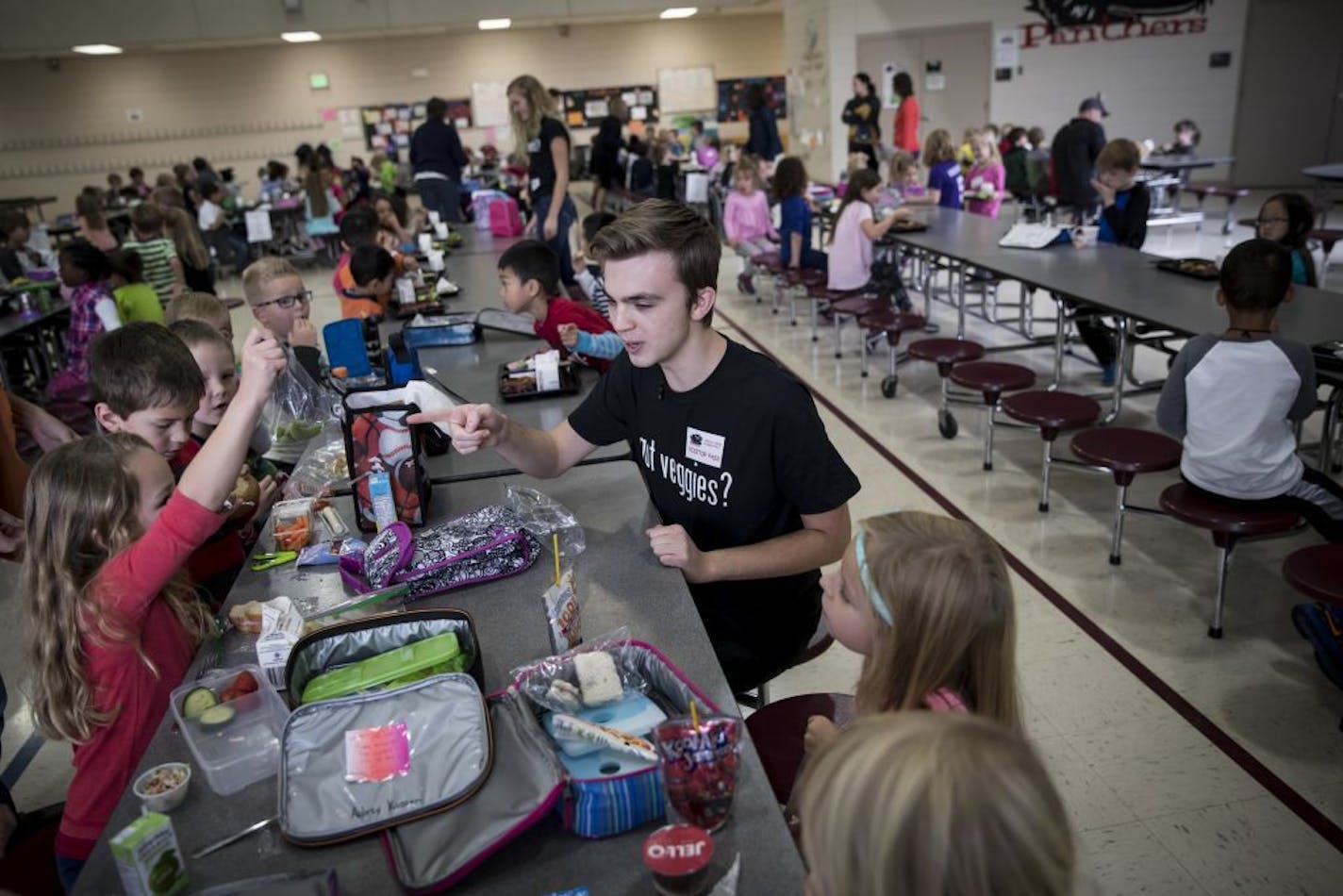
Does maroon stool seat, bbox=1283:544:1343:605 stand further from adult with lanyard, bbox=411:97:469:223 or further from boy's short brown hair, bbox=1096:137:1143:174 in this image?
adult with lanyard, bbox=411:97:469:223

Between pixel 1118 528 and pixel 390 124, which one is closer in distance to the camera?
pixel 1118 528

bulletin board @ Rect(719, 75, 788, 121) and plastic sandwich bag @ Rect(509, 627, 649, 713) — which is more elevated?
bulletin board @ Rect(719, 75, 788, 121)

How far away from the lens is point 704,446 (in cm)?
199

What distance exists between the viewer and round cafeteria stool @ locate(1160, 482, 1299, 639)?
280 centimetres

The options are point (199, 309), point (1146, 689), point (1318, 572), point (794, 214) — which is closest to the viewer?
point (1318, 572)

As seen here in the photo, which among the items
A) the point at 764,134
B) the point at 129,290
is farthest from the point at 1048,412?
the point at 764,134

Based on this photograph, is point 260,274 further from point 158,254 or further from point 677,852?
point 158,254

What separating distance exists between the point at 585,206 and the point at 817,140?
3623 mm

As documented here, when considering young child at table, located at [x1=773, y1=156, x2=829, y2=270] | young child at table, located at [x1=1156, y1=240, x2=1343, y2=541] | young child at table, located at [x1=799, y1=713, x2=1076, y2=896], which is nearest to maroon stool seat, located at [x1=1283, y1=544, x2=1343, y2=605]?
young child at table, located at [x1=1156, y1=240, x2=1343, y2=541]

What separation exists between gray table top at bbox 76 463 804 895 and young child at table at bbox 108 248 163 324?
13.8ft

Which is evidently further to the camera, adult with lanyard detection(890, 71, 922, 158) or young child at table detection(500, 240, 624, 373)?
adult with lanyard detection(890, 71, 922, 158)

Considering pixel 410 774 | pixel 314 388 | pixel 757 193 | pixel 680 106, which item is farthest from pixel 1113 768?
pixel 680 106

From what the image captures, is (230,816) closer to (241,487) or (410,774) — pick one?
(410,774)

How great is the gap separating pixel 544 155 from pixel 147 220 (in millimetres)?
3242
